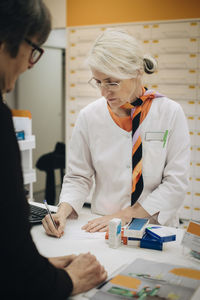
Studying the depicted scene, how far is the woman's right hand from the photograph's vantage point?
151 cm

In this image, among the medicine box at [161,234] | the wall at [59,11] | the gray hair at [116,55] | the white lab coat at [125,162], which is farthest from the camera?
the wall at [59,11]

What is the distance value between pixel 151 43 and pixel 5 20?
3.70 metres

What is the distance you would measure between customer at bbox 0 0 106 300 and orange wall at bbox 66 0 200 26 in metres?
3.69

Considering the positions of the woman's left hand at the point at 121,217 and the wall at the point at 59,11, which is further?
the wall at the point at 59,11

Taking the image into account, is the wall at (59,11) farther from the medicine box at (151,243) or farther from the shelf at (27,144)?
the medicine box at (151,243)

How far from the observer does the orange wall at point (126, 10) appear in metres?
4.15

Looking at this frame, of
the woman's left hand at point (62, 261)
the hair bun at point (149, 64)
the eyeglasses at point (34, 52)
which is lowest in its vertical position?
the woman's left hand at point (62, 261)

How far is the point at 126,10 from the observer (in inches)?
175

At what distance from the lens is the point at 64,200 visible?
1765 mm

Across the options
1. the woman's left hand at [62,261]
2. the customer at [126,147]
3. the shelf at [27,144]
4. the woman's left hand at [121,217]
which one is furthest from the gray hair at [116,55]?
the shelf at [27,144]

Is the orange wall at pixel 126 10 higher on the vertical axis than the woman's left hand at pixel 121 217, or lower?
higher

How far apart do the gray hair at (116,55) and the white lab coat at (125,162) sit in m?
0.28

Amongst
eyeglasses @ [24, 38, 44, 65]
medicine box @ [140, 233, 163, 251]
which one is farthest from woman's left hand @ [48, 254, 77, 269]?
eyeglasses @ [24, 38, 44, 65]

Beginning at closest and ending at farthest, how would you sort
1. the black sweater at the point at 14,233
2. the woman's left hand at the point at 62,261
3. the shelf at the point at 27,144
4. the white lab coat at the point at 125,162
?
the black sweater at the point at 14,233, the woman's left hand at the point at 62,261, the white lab coat at the point at 125,162, the shelf at the point at 27,144
